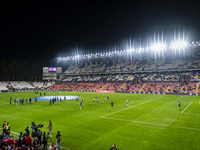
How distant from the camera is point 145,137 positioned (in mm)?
14023

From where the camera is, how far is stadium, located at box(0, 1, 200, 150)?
1342 cm

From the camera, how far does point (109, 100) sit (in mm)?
40188

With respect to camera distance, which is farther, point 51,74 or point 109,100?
point 51,74

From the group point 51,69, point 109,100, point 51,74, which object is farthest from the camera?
point 51,74

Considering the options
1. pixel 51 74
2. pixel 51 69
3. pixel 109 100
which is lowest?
pixel 109 100

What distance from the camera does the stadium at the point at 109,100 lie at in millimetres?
13422

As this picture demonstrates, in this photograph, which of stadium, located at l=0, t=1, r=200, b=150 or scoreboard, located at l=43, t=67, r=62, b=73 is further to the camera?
scoreboard, located at l=43, t=67, r=62, b=73

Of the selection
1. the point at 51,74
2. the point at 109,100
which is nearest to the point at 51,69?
the point at 51,74

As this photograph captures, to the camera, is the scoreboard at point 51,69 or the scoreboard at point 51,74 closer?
the scoreboard at point 51,69

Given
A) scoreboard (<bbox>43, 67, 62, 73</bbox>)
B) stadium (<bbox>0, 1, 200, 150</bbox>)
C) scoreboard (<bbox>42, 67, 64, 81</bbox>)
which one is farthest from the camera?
scoreboard (<bbox>42, 67, 64, 81</bbox>)

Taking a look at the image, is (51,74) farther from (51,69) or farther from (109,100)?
(109,100)

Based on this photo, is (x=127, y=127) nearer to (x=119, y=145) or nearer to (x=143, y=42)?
(x=119, y=145)

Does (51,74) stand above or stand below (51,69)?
below

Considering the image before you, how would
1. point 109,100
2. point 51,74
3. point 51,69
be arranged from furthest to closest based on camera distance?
point 51,74 → point 51,69 → point 109,100
